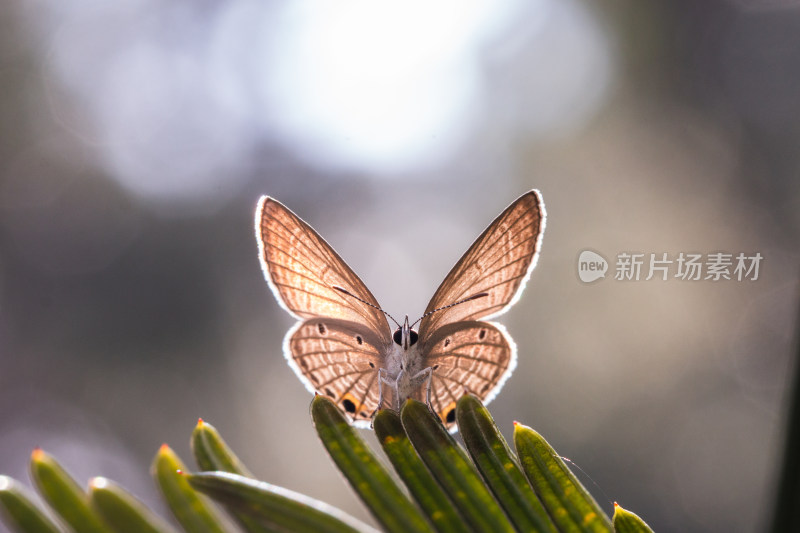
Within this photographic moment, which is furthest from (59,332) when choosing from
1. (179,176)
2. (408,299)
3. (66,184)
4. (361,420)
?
(361,420)

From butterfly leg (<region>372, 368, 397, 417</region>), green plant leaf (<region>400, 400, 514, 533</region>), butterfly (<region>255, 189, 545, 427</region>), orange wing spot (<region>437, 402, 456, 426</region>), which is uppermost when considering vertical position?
butterfly (<region>255, 189, 545, 427</region>)

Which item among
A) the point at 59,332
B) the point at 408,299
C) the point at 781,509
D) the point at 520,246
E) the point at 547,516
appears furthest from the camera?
the point at 59,332

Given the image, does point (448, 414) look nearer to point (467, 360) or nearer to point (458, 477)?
point (467, 360)

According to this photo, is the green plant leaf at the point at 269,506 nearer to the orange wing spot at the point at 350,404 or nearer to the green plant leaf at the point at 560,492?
the green plant leaf at the point at 560,492

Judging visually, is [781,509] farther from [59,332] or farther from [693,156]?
[59,332]

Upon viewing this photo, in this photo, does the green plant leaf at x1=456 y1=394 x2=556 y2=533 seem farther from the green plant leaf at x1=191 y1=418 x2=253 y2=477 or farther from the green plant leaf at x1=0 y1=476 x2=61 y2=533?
the green plant leaf at x1=0 y1=476 x2=61 y2=533

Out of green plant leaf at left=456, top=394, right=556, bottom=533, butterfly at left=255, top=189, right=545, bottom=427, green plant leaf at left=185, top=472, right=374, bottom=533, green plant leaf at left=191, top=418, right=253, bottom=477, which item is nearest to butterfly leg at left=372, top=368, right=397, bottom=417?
butterfly at left=255, top=189, right=545, bottom=427
